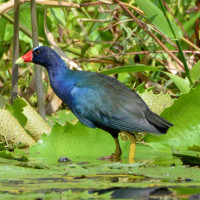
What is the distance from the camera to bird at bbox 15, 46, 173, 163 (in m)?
2.79

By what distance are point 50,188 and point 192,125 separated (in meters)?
1.06

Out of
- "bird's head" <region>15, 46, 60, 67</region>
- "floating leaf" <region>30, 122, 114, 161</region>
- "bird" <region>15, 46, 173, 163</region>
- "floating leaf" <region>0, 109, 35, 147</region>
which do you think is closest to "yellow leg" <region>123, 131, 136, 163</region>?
"bird" <region>15, 46, 173, 163</region>

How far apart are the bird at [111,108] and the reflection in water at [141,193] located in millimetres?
791

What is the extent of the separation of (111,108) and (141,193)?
3.52 feet

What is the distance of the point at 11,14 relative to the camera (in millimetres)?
3867

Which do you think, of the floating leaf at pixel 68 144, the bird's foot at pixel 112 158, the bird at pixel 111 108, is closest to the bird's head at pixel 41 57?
the bird at pixel 111 108

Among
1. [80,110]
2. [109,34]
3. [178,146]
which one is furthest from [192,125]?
[109,34]

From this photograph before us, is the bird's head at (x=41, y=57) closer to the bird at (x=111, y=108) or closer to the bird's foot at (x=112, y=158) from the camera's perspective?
the bird at (x=111, y=108)

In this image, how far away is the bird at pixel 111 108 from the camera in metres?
2.79

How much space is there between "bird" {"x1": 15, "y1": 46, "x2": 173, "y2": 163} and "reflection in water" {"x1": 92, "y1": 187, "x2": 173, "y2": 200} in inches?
31.1

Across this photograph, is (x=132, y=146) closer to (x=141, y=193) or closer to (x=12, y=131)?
(x=12, y=131)

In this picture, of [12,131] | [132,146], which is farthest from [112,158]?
[12,131]

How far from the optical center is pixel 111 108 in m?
2.88

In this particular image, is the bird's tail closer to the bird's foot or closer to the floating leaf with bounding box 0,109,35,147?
the bird's foot
